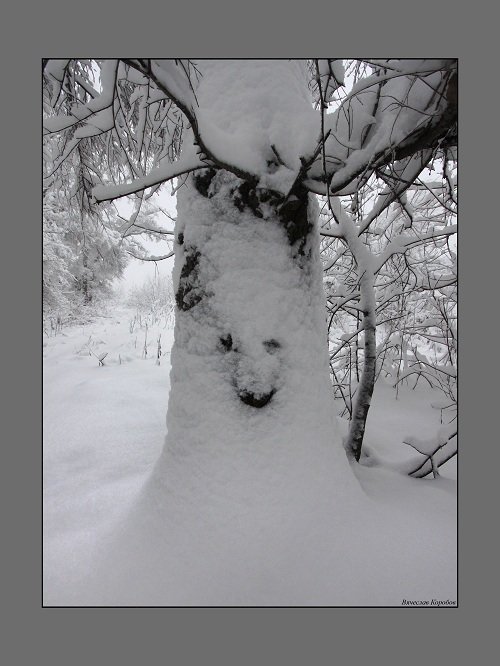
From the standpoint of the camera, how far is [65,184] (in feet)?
8.04

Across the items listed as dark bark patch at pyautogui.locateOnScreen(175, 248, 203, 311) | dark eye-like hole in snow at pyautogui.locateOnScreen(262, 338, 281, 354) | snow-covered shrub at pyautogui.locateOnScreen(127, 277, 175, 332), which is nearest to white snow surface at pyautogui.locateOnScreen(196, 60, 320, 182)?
dark bark patch at pyautogui.locateOnScreen(175, 248, 203, 311)

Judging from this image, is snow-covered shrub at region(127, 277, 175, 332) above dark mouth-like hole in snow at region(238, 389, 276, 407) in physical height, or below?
above

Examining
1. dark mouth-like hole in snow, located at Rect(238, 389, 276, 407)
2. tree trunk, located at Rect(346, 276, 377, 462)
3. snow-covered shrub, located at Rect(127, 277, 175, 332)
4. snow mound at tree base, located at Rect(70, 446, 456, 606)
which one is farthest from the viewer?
snow-covered shrub, located at Rect(127, 277, 175, 332)

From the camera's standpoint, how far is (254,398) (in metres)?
1.27

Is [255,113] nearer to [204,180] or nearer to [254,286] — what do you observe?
[204,180]

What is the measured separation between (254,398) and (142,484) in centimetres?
94

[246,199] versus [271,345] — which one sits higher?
[246,199]

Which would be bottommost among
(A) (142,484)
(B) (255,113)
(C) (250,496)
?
(A) (142,484)

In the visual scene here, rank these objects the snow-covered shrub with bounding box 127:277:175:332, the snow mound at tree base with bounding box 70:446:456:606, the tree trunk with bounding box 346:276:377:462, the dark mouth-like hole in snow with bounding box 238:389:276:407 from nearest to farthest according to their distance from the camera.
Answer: the snow mound at tree base with bounding box 70:446:456:606
the dark mouth-like hole in snow with bounding box 238:389:276:407
the tree trunk with bounding box 346:276:377:462
the snow-covered shrub with bounding box 127:277:175:332

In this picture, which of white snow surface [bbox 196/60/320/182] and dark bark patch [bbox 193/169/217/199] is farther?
dark bark patch [bbox 193/169/217/199]

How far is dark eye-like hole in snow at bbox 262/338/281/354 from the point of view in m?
1.31

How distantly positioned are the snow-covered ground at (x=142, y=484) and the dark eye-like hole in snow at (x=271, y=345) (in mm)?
657

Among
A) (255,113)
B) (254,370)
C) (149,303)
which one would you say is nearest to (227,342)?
(254,370)

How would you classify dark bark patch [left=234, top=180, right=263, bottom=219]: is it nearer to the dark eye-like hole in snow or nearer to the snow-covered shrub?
the dark eye-like hole in snow
